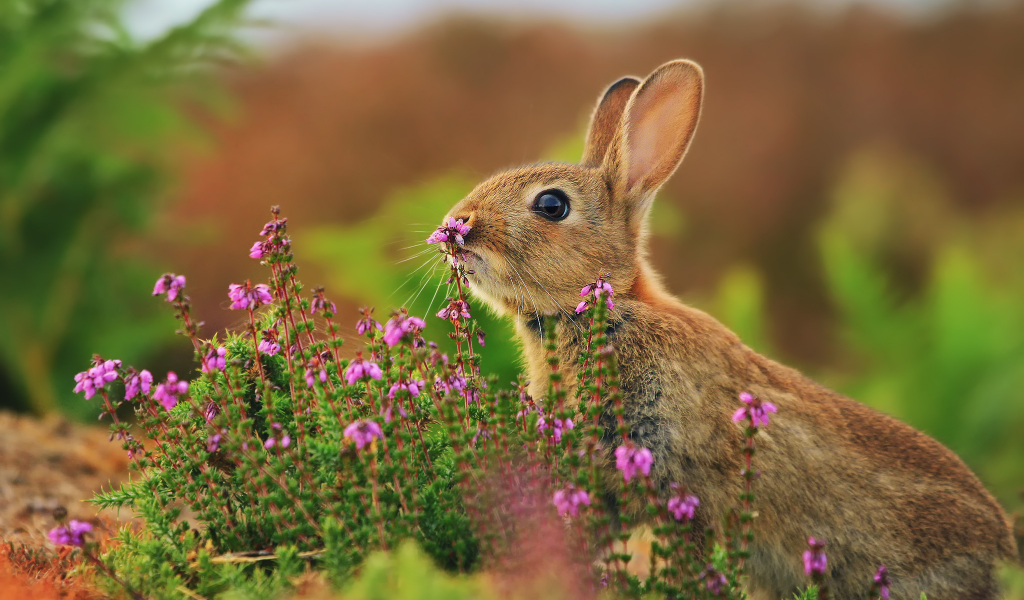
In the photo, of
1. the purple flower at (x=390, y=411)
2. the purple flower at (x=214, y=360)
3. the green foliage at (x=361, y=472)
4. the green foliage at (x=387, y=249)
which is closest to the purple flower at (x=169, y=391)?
the green foliage at (x=361, y=472)

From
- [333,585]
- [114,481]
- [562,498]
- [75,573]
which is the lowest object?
[114,481]

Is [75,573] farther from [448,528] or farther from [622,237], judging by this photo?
[622,237]

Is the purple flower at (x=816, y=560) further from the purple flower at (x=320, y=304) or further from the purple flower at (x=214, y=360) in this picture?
the purple flower at (x=214, y=360)

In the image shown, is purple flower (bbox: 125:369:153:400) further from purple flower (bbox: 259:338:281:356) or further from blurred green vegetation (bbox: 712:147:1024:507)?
blurred green vegetation (bbox: 712:147:1024:507)

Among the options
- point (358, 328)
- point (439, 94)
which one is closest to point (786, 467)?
point (358, 328)

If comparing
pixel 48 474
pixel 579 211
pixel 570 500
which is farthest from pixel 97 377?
pixel 48 474

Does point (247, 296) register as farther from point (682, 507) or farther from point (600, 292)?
point (682, 507)
